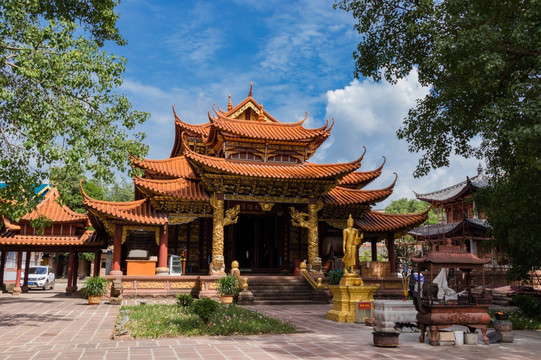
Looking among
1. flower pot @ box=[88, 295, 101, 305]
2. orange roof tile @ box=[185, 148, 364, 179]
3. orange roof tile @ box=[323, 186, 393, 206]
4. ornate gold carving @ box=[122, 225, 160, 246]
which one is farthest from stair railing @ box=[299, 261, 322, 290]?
flower pot @ box=[88, 295, 101, 305]

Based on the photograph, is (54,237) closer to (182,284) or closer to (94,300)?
(94,300)

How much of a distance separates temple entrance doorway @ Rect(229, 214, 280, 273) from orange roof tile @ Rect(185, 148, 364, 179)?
3.25 m

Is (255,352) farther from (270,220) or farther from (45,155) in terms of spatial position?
(270,220)

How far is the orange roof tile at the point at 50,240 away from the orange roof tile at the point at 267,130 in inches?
293

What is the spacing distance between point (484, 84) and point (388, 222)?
12.7 metres

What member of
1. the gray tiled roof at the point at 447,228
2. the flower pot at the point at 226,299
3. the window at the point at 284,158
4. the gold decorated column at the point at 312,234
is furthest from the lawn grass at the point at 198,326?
the gray tiled roof at the point at 447,228

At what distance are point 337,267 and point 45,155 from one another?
13627 millimetres

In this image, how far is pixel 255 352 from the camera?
7023 mm

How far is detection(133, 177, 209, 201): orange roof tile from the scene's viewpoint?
17686mm

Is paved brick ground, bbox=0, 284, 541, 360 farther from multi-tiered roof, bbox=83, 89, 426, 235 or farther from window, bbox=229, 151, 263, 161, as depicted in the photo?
window, bbox=229, 151, 263, 161

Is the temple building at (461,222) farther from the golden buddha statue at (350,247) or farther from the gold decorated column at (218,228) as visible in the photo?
the golden buddha statue at (350,247)

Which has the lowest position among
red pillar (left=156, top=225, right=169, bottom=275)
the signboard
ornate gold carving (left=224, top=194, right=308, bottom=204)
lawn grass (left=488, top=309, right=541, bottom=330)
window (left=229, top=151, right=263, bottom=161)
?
lawn grass (left=488, top=309, right=541, bottom=330)

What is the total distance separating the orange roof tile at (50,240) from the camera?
20.4m

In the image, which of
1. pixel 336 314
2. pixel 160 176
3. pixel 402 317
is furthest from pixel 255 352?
pixel 160 176
